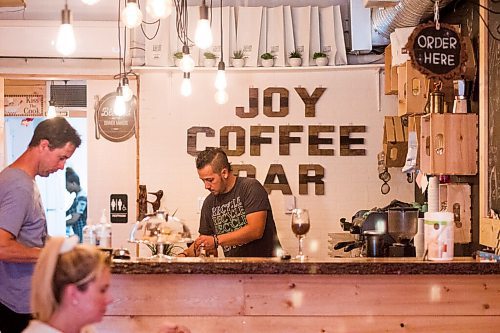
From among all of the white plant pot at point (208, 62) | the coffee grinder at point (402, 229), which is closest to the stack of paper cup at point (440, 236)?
the coffee grinder at point (402, 229)

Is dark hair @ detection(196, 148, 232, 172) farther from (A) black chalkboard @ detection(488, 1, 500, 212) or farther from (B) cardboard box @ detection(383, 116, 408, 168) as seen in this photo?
(B) cardboard box @ detection(383, 116, 408, 168)

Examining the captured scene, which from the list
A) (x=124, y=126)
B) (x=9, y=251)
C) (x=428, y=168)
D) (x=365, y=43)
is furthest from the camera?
(x=124, y=126)

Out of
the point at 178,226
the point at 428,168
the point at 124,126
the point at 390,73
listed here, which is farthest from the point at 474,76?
the point at 124,126

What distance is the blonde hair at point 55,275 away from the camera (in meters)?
2.32

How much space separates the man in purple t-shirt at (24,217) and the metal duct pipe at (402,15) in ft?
9.46

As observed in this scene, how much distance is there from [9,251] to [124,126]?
452 cm

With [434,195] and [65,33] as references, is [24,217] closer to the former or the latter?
[65,33]

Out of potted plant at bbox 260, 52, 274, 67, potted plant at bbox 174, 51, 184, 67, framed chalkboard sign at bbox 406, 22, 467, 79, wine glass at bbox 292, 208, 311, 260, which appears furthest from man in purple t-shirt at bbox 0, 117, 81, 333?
potted plant at bbox 260, 52, 274, 67

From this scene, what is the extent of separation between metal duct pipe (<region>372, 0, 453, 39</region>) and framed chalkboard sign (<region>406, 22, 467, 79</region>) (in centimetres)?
70

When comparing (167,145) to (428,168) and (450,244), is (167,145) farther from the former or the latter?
(450,244)

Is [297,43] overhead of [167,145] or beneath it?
overhead

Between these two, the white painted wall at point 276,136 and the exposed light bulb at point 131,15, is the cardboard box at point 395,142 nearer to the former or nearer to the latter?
the white painted wall at point 276,136

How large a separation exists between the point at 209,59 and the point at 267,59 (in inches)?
21.6

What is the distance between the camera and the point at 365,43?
7621mm
